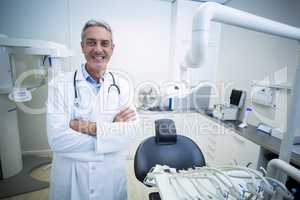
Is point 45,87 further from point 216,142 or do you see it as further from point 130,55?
point 216,142

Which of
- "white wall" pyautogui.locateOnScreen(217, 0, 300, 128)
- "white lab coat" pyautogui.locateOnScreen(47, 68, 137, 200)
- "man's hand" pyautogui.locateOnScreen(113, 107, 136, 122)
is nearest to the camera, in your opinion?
"white lab coat" pyautogui.locateOnScreen(47, 68, 137, 200)

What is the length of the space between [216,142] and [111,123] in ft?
5.47

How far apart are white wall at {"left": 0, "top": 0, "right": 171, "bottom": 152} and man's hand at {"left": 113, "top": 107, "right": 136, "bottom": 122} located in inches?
68.3

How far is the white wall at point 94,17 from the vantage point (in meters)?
2.45

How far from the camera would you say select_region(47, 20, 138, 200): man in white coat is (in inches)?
45.0

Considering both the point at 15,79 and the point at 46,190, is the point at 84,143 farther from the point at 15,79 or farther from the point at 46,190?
the point at 15,79

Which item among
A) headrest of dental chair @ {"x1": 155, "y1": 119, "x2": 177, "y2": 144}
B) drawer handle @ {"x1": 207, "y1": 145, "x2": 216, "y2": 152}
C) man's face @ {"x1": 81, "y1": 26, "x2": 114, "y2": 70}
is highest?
man's face @ {"x1": 81, "y1": 26, "x2": 114, "y2": 70}

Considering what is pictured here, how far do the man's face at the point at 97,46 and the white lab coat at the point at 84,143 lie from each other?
0.41 ft

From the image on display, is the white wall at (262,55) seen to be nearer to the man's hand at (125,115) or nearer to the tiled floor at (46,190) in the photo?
the man's hand at (125,115)

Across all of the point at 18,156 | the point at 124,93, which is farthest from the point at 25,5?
the point at 124,93

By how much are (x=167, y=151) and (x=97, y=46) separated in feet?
3.11

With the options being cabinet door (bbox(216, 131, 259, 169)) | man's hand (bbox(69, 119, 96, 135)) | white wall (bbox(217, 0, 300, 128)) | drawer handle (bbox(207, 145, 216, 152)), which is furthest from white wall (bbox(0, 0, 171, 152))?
man's hand (bbox(69, 119, 96, 135))

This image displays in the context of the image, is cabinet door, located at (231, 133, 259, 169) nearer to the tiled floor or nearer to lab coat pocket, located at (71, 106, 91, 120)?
the tiled floor

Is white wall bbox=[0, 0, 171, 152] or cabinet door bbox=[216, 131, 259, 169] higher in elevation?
white wall bbox=[0, 0, 171, 152]
